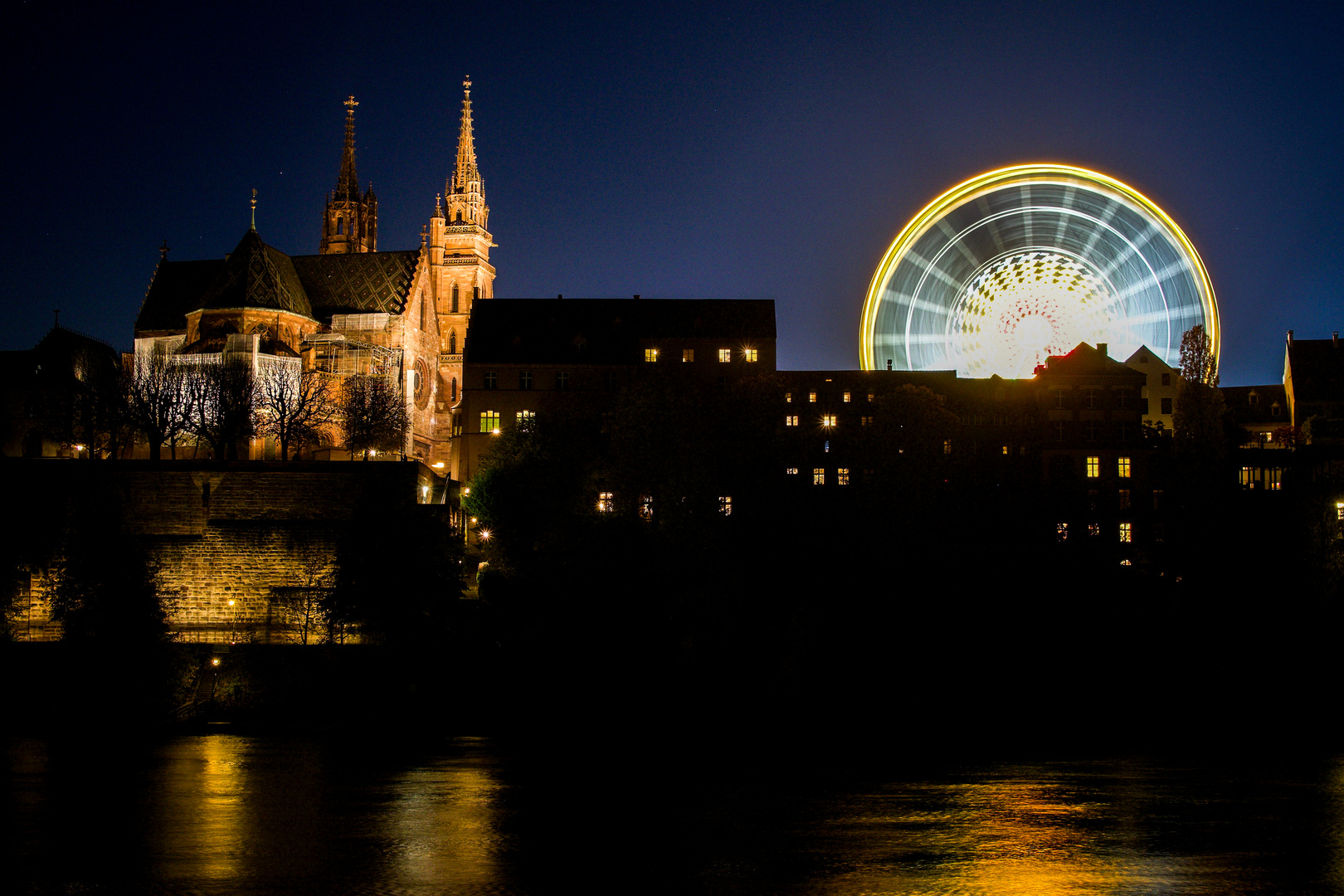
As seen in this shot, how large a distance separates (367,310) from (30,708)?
38.3m

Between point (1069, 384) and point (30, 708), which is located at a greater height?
point (1069, 384)

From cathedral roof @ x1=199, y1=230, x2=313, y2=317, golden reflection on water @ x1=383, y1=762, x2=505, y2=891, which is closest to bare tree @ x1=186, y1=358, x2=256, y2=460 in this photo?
cathedral roof @ x1=199, y1=230, x2=313, y2=317

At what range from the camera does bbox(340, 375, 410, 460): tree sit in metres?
69.7

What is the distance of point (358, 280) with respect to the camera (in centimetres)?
8256

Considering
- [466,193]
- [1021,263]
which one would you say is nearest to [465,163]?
[466,193]

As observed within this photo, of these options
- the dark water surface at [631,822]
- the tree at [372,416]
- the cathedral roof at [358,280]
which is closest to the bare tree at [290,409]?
the tree at [372,416]

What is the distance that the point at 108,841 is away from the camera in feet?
102

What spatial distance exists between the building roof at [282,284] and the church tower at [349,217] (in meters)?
17.7

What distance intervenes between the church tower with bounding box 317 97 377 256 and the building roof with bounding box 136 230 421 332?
17.7 metres

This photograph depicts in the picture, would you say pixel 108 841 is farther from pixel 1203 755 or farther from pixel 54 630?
pixel 1203 755

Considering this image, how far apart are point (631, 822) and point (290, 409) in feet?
133

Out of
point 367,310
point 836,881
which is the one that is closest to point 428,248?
point 367,310

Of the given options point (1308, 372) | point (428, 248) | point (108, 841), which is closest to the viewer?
point (108, 841)

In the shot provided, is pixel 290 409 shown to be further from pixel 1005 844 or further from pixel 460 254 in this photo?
pixel 1005 844
